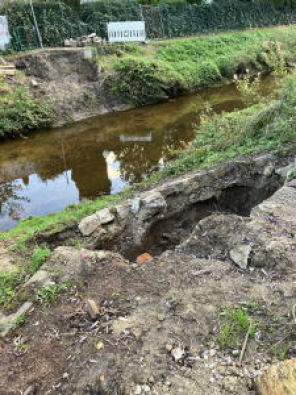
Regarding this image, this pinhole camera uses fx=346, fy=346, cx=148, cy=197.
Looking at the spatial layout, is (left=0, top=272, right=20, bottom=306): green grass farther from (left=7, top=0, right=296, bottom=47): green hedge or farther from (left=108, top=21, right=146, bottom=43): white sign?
(left=108, top=21, right=146, bottom=43): white sign

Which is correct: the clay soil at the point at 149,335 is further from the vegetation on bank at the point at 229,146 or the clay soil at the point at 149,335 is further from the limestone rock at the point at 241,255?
the vegetation on bank at the point at 229,146

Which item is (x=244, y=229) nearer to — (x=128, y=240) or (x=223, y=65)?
(x=128, y=240)

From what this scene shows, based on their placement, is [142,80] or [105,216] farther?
[142,80]

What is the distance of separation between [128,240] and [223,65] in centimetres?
1663

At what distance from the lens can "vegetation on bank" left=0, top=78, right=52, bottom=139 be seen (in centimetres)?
1275

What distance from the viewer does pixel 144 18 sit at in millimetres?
20766

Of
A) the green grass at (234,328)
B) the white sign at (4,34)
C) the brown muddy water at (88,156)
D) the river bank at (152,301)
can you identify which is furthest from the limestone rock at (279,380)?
the white sign at (4,34)

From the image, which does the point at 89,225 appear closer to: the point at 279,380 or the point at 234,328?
the point at 234,328

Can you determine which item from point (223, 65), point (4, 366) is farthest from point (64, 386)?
point (223, 65)

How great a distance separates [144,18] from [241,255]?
20.1 meters

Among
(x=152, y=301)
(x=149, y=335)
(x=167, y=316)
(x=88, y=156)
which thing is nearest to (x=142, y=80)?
(x=88, y=156)

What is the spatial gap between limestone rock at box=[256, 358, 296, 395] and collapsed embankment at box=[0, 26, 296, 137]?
11498 mm

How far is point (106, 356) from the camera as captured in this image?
125 inches

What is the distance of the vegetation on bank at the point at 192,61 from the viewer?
16.2 m
